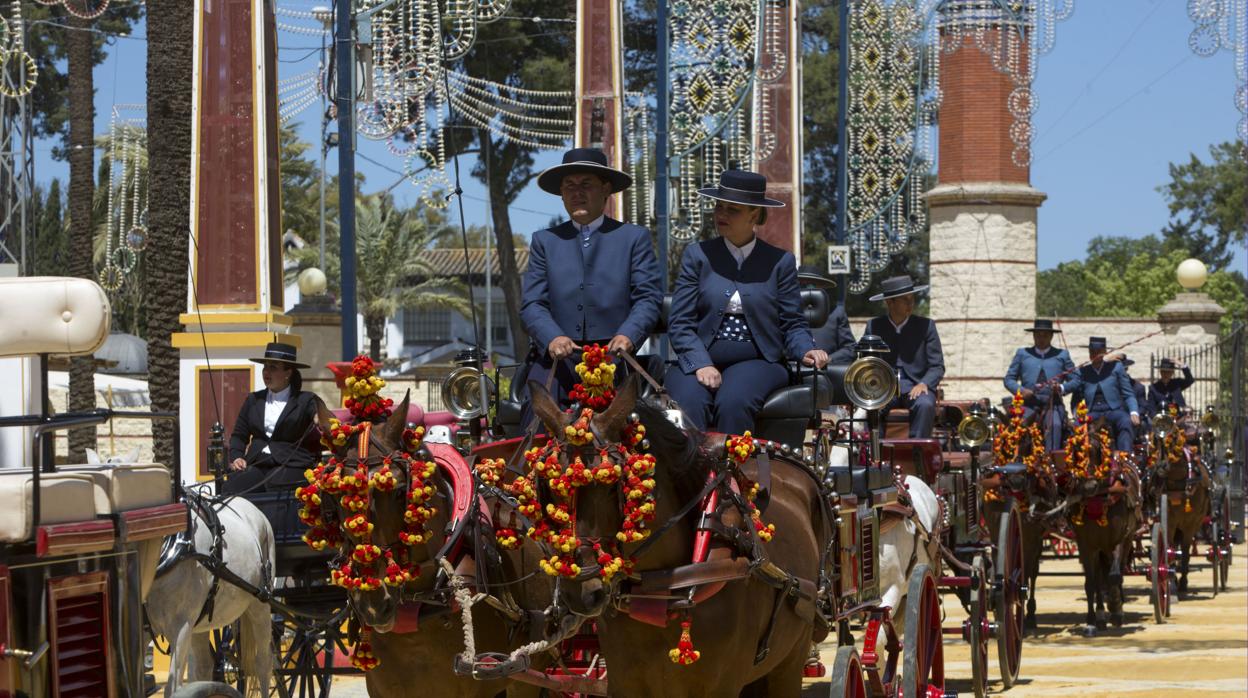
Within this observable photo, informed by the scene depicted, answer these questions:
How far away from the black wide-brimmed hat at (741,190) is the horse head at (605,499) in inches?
75.8

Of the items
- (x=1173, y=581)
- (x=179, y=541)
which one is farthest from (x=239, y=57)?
(x=1173, y=581)

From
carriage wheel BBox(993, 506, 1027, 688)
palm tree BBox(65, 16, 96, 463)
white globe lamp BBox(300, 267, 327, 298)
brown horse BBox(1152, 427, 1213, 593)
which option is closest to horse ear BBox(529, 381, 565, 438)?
carriage wheel BBox(993, 506, 1027, 688)

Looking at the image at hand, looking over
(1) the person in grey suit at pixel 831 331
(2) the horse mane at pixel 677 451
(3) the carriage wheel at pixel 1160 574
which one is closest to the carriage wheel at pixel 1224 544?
(3) the carriage wheel at pixel 1160 574

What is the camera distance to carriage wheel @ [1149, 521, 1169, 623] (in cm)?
1778

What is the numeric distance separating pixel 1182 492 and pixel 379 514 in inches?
588

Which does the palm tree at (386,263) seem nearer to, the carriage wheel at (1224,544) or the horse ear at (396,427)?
the carriage wheel at (1224,544)

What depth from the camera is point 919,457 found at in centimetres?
1238

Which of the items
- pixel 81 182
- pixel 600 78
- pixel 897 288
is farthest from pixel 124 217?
pixel 897 288

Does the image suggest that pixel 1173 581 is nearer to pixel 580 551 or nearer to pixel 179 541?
pixel 179 541

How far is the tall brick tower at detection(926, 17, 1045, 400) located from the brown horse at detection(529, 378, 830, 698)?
28214 mm

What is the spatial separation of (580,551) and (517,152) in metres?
43.7

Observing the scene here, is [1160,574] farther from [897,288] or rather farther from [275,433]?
[275,433]

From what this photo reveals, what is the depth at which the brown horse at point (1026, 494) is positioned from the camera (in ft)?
49.7

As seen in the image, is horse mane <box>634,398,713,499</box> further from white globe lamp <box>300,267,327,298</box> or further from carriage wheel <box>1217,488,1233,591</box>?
white globe lamp <box>300,267,327,298</box>
